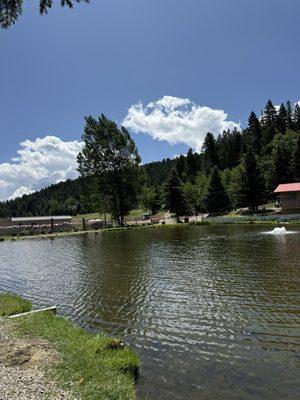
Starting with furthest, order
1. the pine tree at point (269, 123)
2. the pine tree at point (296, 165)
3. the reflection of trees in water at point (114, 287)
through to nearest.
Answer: the pine tree at point (269, 123)
the pine tree at point (296, 165)
the reflection of trees in water at point (114, 287)

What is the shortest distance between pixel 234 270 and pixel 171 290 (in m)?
5.23

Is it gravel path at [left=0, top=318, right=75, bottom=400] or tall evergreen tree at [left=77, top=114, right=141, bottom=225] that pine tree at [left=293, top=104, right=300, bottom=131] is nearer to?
tall evergreen tree at [left=77, top=114, right=141, bottom=225]

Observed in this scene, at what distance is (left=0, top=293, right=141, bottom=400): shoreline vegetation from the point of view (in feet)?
22.7

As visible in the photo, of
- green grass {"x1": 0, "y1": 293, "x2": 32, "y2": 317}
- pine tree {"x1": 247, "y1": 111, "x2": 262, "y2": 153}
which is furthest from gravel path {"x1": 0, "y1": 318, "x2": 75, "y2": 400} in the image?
pine tree {"x1": 247, "y1": 111, "x2": 262, "y2": 153}

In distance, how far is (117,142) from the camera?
6862 centimetres

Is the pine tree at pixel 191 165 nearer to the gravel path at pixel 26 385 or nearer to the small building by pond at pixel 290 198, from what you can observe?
the small building by pond at pixel 290 198

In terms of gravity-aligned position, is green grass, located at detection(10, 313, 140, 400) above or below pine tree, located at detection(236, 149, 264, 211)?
below

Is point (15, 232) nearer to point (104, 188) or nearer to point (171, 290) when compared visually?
point (104, 188)

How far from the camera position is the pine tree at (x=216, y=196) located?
81.4 metres

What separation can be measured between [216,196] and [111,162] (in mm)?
26712

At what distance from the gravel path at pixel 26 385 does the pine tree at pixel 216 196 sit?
75846 millimetres

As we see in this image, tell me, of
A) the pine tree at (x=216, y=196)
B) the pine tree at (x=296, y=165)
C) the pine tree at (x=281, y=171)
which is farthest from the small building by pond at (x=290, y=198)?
the pine tree at (x=216, y=196)

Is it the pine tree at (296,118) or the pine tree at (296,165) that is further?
the pine tree at (296,118)

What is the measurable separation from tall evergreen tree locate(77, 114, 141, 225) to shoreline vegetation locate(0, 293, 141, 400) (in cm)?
5816
